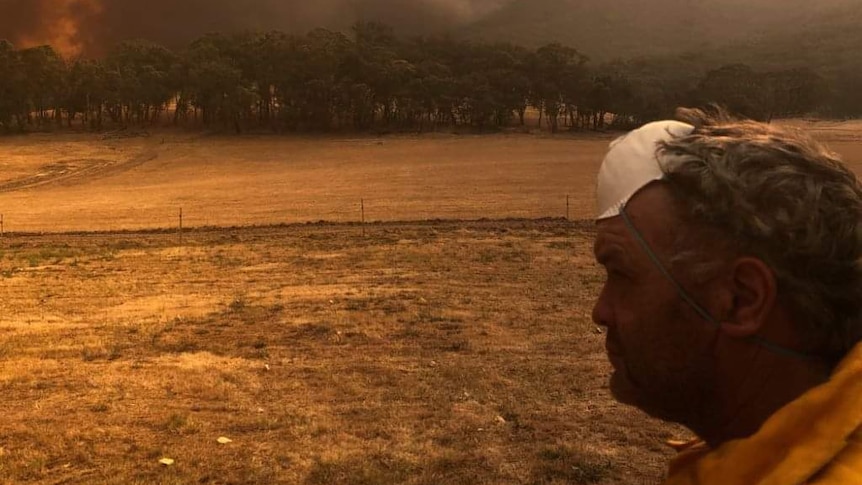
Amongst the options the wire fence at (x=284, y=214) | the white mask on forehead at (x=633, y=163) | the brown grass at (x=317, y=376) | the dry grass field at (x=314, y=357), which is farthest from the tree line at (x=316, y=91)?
the white mask on forehead at (x=633, y=163)

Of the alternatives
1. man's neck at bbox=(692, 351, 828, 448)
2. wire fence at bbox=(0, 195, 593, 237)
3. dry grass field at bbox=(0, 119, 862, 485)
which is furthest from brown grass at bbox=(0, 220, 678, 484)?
wire fence at bbox=(0, 195, 593, 237)

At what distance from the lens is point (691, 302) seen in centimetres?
138

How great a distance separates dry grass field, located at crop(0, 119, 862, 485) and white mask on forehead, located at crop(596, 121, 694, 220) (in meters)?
0.51

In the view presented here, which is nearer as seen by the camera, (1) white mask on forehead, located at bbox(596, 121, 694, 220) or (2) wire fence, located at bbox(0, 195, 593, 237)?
(1) white mask on forehead, located at bbox(596, 121, 694, 220)

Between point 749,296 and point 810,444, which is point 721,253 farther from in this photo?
point 810,444

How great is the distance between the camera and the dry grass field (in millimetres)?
6051

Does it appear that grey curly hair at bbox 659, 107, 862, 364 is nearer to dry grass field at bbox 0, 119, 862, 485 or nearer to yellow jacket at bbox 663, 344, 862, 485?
yellow jacket at bbox 663, 344, 862, 485

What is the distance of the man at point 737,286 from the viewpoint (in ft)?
4.06

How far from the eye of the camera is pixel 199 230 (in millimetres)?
24047

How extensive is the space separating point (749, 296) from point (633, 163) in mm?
337

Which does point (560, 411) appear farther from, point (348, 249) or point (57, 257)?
point (57, 257)

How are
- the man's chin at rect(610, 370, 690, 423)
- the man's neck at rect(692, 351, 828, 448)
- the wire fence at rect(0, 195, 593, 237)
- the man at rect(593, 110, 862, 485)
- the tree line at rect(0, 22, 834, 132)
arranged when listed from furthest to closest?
the tree line at rect(0, 22, 834, 132), the wire fence at rect(0, 195, 593, 237), the man's chin at rect(610, 370, 690, 423), the man's neck at rect(692, 351, 828, 448), the man at rect(593, 110, 862, 485)

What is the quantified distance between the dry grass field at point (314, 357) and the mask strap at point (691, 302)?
56 cm

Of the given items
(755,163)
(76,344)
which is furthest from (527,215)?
(755,163)
